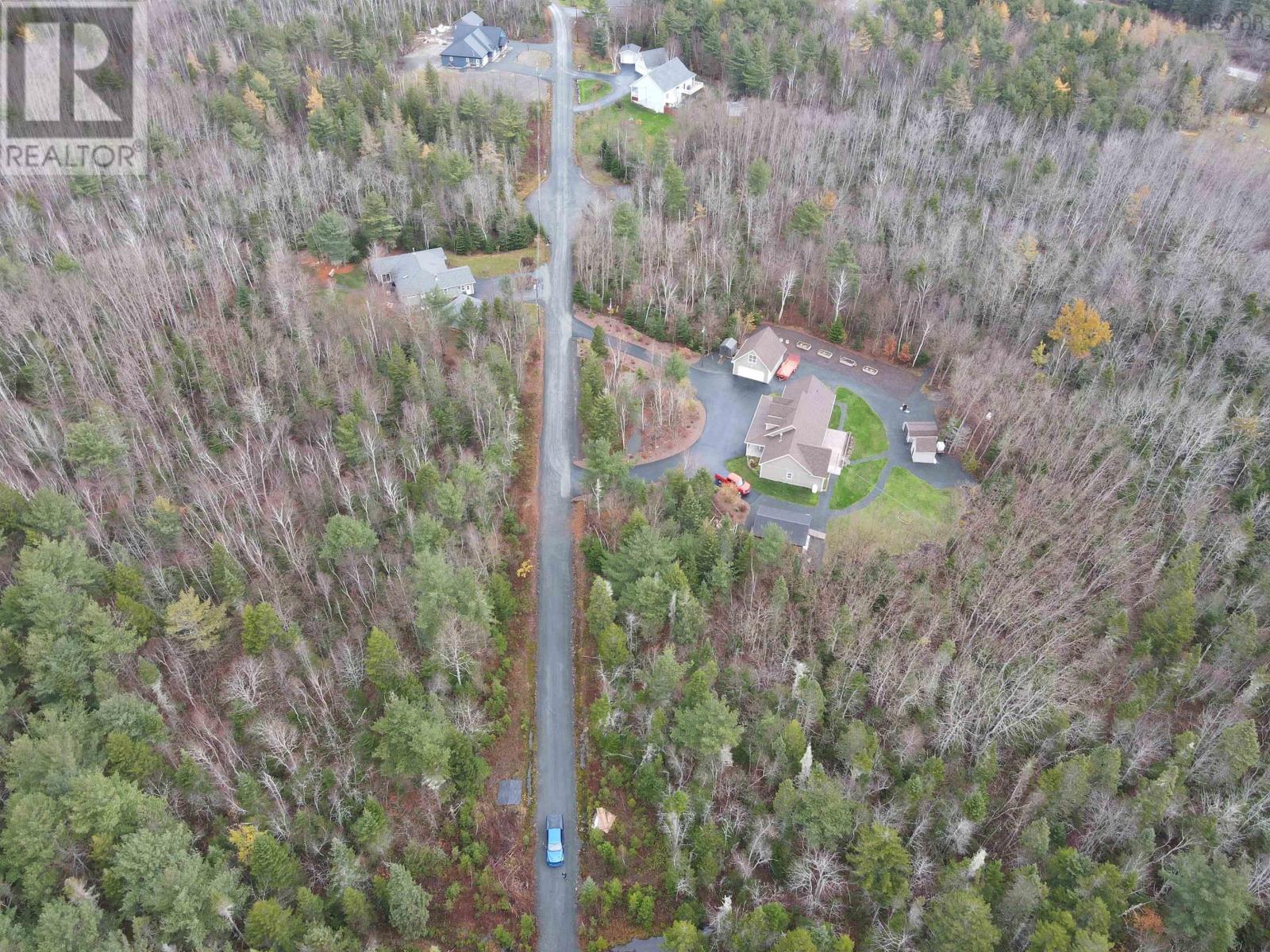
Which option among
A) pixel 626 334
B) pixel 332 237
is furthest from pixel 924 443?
pixel 332 237

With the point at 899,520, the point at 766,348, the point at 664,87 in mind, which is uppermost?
the point at 664,87

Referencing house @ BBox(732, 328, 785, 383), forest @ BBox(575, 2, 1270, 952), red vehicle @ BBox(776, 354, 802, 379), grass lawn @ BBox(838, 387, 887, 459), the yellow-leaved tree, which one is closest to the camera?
forest @ BBox(575, 2, 1270, 952)

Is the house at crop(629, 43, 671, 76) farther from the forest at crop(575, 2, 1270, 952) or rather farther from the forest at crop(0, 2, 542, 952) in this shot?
the forest at crop(0, 2, 542, 952)

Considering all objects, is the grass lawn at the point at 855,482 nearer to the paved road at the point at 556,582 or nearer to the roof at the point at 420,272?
the paved road at the point at 556,582

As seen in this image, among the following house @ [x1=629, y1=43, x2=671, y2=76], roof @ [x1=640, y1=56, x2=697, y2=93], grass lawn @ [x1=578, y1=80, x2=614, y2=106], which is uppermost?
house @ [x1=629, y1=43, x2=671, y2=76]

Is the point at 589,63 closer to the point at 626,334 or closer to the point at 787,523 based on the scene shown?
the point at 626,334

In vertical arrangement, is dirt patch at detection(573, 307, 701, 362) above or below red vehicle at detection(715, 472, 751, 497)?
above

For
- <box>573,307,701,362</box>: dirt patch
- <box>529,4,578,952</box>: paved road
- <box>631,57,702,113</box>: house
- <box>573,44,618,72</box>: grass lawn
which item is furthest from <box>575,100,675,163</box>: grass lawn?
<box>573,307,701,362</box>: dirt patch
